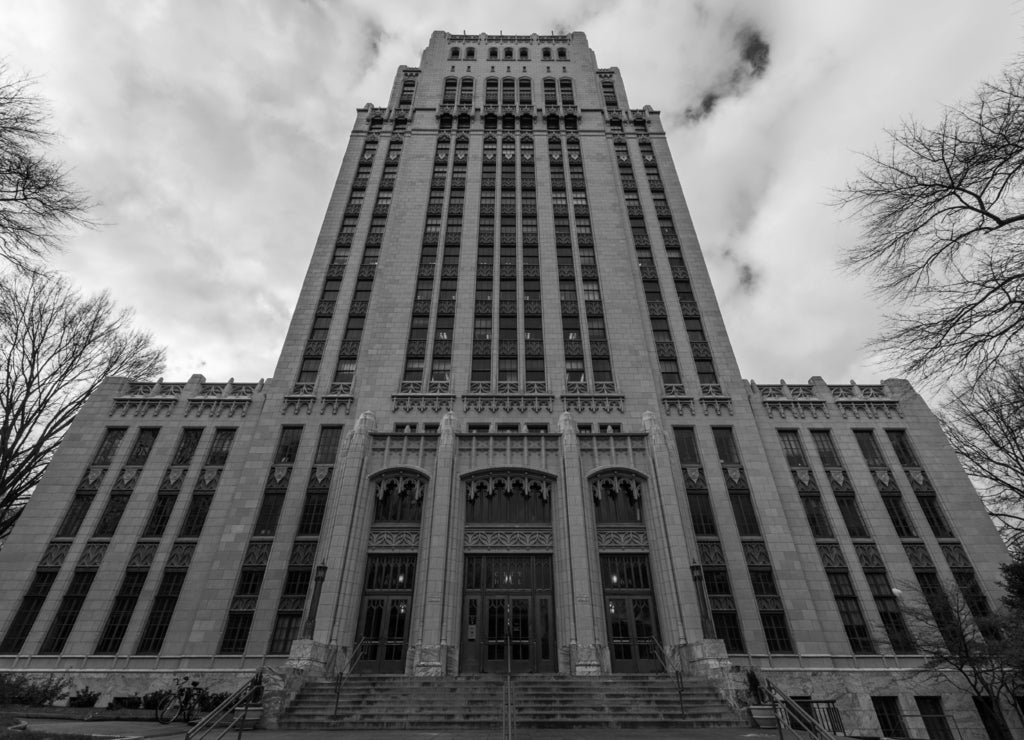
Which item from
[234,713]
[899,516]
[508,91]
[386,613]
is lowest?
[234,713]

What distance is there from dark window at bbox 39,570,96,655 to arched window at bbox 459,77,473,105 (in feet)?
167

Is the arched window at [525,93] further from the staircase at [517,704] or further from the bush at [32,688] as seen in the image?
the bush at [32,688]

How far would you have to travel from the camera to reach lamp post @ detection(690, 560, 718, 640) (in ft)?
68.8

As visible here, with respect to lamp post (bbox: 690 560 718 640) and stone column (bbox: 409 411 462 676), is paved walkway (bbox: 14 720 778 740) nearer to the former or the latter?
lamp post (bbox: 690 560 718 640)

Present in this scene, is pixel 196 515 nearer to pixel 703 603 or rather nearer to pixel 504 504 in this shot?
pixel 504 504

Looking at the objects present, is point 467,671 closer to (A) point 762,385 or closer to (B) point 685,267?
(A) point 762,385

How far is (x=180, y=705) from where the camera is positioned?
1967 centimetres

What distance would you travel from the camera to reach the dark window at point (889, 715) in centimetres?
2245

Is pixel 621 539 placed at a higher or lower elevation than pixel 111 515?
lower

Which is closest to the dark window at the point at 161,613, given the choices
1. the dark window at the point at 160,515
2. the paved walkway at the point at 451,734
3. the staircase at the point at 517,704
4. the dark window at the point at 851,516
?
the dark window at the point at 160,515

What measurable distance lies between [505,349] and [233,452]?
17.7 metres

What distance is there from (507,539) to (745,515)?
1325 cm

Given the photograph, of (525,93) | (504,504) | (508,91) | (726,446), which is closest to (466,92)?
(508,91)

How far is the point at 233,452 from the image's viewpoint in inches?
1179
